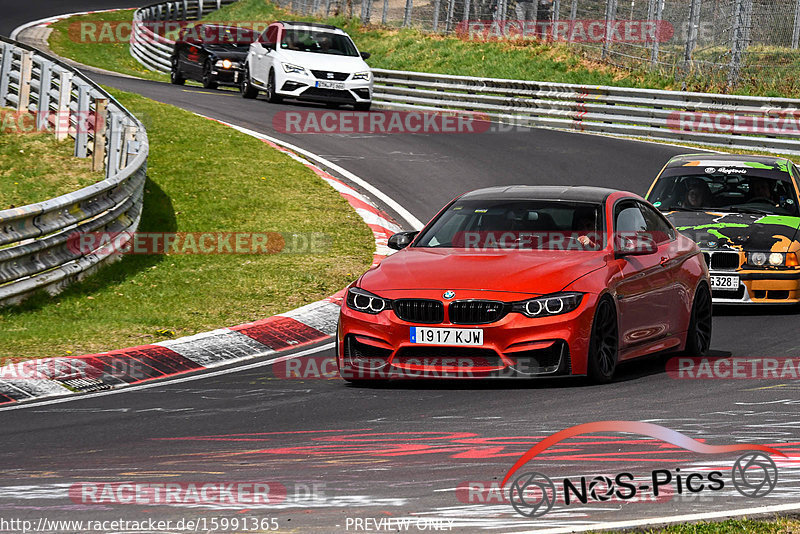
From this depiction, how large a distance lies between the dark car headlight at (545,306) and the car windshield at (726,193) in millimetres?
5278

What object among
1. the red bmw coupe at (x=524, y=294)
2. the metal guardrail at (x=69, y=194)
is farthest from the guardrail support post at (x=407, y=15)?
the red bmw coupe at (x=524, y=294)

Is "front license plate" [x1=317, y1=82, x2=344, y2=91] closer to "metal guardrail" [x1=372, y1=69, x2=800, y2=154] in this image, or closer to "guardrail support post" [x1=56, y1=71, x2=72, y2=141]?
"metal guardrail" [x1=372, y1=69, x2=800, y2=154]

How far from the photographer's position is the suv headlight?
2681cm

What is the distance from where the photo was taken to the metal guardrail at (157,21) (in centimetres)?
4269

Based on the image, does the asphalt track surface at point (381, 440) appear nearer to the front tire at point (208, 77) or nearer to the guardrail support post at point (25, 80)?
the guardrail support post at point (25, 80)

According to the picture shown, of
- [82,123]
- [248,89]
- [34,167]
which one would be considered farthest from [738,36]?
[34,167]

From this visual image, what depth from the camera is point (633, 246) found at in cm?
955

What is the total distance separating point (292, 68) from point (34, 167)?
989cm

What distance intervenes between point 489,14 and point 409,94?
6.89m

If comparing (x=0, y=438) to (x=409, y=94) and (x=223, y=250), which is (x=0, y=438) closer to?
(x=223, y=250)

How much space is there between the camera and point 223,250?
15.1m

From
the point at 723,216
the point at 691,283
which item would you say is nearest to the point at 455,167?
the point at 723,216

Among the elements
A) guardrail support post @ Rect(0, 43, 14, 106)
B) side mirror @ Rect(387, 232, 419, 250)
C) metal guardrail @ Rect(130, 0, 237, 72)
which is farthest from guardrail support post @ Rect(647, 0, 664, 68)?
side mirror @ Rect(387, 232, 419, 250)

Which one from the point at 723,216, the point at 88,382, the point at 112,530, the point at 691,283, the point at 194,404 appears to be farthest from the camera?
the point at 723,216
